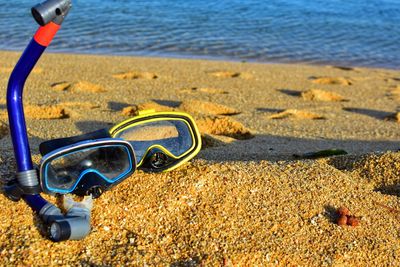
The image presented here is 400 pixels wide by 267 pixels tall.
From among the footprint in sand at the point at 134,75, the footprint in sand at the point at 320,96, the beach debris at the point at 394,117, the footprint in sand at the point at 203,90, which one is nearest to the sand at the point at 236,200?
the beach debris at the point at 394,117

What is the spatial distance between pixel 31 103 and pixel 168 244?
3945mm

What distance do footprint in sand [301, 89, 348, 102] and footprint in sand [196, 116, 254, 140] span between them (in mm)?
2337

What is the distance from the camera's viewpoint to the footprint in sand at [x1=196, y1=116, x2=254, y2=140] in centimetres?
523

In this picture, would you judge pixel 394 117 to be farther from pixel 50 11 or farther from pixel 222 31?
pixel 222 31

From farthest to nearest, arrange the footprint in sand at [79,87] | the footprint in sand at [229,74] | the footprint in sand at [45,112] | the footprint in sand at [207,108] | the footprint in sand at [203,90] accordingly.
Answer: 1. the footprint in sand at [229,74]
2. the footprint in sand at [203,90]
3. the footprint in sand at [79,87]
4. the footprint in sand at [207,108]
5. the footprint in sand at [45,112]

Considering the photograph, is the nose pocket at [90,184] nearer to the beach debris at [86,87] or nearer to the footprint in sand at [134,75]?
the beach debris at [86,87]

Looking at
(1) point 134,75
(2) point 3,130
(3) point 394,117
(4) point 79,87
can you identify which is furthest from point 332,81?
(2) point 3,130

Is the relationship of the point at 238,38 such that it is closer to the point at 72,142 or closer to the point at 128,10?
the point at 128,10

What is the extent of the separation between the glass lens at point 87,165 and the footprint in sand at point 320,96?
208 inches

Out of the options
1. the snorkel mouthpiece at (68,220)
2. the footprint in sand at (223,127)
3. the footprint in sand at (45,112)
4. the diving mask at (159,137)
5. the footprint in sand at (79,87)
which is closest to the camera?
the snorkel mouthpiece at (68,220)

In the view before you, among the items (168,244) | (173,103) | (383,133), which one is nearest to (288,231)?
(168,244)

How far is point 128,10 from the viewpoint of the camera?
15.1 m

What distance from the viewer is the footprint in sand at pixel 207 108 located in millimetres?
6148

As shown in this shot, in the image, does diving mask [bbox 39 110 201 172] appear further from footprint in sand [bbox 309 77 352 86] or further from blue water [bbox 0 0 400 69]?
blue water [bbox 0 0 400 69]
